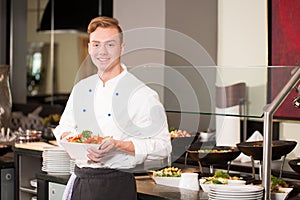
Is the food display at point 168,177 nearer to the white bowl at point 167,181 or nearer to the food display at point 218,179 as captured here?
the white bowl at point 167,181

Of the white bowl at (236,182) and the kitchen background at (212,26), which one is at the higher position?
the kitchen background at (212,26)

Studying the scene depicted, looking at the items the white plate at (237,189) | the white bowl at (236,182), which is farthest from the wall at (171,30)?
the white plate at (237,189)

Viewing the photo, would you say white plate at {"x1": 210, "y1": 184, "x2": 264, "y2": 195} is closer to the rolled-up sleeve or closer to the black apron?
→ the rolled-up sleeve

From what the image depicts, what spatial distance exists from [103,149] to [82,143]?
0.34 ft

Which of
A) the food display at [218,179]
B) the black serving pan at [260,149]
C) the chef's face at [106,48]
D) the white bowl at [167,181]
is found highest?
the chef's face at [106,48]

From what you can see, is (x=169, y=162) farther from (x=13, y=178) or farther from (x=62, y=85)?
(x=62, y=85)

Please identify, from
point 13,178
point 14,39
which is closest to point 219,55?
point 13,178

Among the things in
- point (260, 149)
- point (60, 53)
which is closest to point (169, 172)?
point (260, 149)

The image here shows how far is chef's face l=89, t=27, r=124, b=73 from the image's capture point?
305cm

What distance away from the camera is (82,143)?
2990mm

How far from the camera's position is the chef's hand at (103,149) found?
294cm

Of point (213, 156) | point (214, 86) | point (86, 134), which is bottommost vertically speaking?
point (213, 156)

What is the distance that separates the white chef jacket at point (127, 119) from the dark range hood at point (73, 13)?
127 inches

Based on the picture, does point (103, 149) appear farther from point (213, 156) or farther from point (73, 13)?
point (73, 13)
